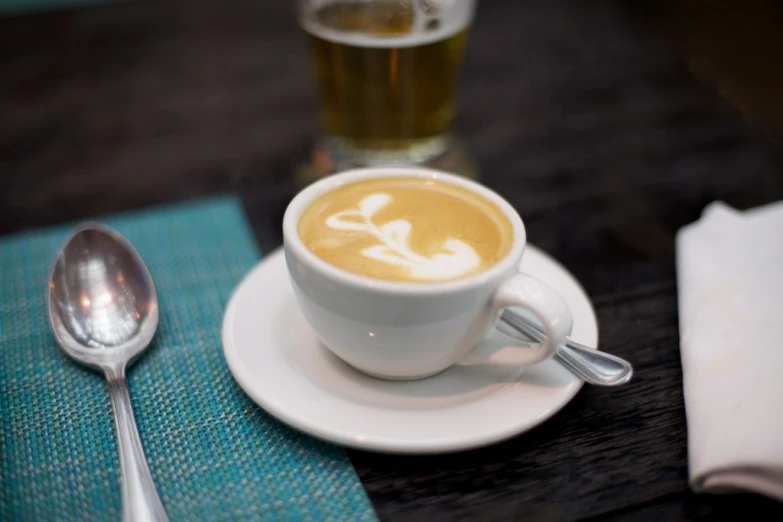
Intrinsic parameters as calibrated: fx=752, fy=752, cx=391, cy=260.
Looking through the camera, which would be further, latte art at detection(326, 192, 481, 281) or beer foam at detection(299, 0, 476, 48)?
beer foam at detection(299, 0, 476, 48)

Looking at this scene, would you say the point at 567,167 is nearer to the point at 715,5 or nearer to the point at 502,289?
the point at 502,289

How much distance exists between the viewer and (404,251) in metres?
0.51

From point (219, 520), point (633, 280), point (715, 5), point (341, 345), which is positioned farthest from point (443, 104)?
point (715, 5)

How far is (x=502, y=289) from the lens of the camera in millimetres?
473

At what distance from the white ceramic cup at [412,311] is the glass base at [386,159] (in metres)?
0.30

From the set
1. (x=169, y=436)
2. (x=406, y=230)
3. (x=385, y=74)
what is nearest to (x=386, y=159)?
(x=385, y=74)

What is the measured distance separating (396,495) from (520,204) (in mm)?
422

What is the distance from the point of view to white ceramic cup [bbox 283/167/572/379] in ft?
1.49

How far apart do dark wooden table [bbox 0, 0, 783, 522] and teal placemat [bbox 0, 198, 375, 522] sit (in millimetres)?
47

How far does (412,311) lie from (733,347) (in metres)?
0.23

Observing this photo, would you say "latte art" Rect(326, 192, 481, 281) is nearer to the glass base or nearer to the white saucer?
the white saucer

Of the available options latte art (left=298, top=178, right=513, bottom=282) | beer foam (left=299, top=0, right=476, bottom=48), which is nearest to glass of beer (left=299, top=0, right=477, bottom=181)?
beer foam (left=299, top=0, right=476, bottom=48)

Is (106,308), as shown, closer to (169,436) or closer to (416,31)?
(169,436)

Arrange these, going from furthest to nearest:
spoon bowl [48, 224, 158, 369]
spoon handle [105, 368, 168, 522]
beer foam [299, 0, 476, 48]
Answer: beer foam [299, 0, 476, 48]
spoon bowl [48, 224, 158, 369]
spoon handle [105, 368, 168, 522]
